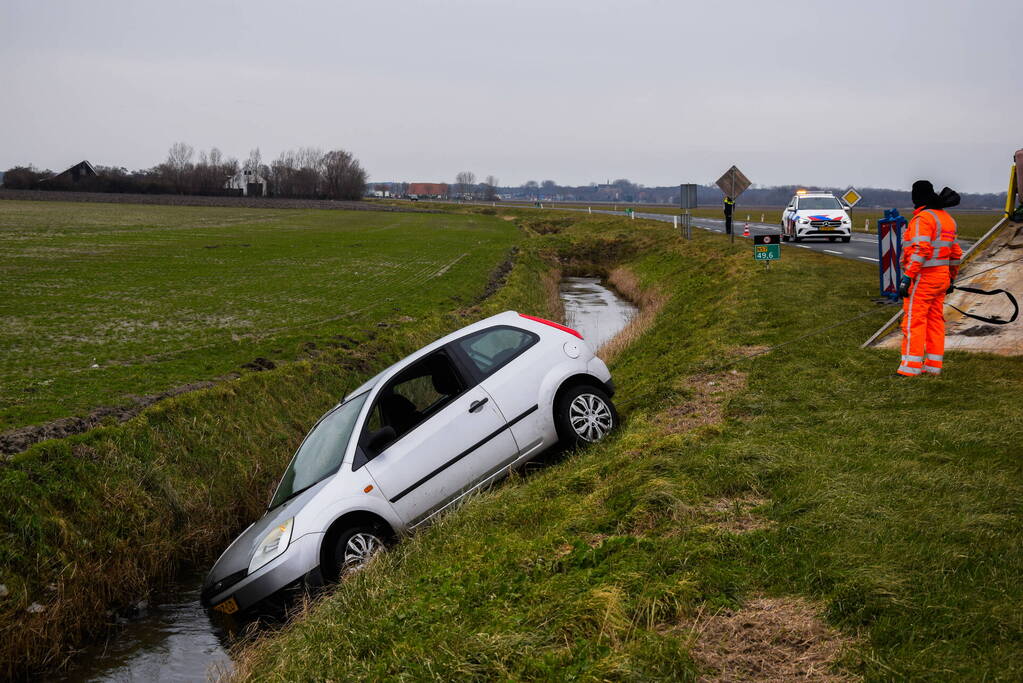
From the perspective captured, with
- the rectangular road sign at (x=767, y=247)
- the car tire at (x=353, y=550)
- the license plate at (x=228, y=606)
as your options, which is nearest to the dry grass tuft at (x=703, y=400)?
the car tire at (x=353, y=550)

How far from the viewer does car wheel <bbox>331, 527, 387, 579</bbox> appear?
725cm

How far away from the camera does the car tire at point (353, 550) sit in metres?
7.24

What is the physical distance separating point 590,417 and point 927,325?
146 inches

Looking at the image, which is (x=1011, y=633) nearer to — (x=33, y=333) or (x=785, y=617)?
(x=785, y=617)

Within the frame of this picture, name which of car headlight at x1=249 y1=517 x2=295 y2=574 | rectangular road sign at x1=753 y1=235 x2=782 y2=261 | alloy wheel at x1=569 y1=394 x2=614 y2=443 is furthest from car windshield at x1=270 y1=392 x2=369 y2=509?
rectangular road sign at x1=753 y1=235 x2=782 y2=261

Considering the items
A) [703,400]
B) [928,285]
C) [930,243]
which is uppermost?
[930,243]

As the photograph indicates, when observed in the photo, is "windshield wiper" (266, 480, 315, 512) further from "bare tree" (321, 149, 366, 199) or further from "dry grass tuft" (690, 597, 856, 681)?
"bare tree" (321, 149, 366, 199)

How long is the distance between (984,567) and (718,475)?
226 cm

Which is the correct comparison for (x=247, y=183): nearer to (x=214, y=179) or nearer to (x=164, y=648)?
(x=214, y=179)

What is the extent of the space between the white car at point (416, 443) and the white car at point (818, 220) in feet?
83.1

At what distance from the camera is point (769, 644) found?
4.39 metres

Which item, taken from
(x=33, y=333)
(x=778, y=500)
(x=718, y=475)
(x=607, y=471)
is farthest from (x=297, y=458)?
(x=33, y=333)

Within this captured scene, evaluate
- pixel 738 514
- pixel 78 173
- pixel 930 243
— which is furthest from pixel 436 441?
pixel 78 173

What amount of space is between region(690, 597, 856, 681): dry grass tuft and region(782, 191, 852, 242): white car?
97.3 ft
